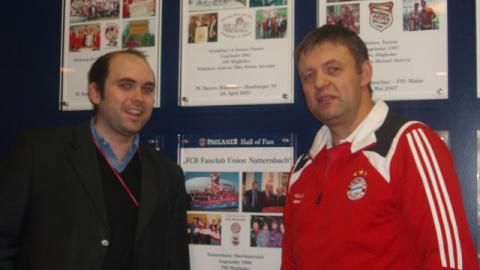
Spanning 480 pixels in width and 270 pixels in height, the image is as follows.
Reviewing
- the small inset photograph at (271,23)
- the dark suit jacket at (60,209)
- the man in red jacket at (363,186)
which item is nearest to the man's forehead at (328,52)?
the man in red jacket at (363,186)

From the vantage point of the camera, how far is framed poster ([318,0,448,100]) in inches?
85.9

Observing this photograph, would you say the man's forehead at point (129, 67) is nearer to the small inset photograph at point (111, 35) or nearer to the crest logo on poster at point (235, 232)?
the small inset photograph at point (111, 35)

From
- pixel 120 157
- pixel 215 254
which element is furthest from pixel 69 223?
pixel 215 254

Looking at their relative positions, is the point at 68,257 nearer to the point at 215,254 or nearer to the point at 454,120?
the point at 215,254

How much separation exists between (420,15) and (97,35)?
1606 millimetres

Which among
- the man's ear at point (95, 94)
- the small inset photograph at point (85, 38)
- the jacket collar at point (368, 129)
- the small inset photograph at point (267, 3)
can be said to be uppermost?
the small inset photograph at point (267, 3)

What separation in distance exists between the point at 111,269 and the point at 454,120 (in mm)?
1561

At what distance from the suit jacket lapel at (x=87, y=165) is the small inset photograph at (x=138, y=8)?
733mm

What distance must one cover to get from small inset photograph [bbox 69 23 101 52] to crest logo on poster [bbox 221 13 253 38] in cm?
70

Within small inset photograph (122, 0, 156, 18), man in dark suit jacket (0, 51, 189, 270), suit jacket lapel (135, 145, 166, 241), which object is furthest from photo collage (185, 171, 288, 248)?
small inset photograph (122, 0, 156, 18)

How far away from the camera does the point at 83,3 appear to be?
8.97ft

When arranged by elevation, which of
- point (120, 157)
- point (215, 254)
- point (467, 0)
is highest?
point (467, 0)

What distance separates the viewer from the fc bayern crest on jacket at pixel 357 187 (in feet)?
5.73

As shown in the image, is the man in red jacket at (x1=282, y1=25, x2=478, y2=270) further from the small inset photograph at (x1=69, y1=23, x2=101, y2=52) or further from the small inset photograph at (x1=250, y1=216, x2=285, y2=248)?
the small inset photograph at (x1=69, y1=23, x2=101, y2=52)
